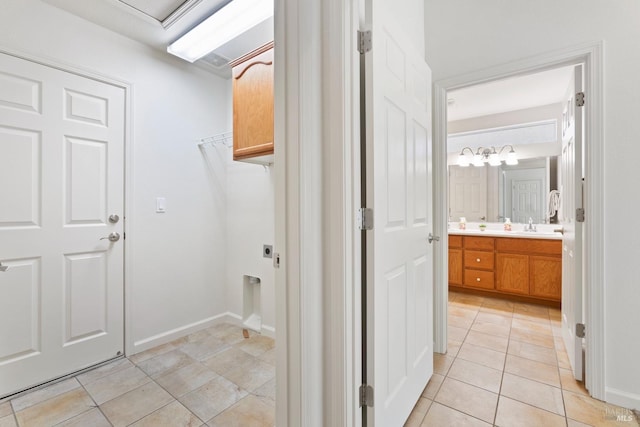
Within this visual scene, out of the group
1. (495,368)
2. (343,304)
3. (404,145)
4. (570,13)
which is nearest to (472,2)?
(570,13)

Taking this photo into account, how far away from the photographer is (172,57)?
2.43 m

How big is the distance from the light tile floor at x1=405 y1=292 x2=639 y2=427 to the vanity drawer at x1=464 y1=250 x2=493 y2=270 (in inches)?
31.4

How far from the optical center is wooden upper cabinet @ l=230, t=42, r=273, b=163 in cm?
188

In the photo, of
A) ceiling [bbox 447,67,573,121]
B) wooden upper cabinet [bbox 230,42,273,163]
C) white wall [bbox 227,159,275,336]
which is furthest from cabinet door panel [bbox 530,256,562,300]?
wooden upper cabinet [bbox 230,42,273,163]

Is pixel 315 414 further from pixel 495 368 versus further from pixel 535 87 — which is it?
pixel 535 87

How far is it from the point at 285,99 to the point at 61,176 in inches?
71.3

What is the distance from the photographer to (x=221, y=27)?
1.95 metres

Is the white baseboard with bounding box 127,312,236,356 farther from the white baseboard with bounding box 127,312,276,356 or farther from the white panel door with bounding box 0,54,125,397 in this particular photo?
the white panel door with bounding box 0,54,125,397

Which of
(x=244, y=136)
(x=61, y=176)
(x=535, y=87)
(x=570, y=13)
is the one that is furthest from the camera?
(x=535, y=87)

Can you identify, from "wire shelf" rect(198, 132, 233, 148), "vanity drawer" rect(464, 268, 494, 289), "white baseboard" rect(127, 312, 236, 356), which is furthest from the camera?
"vanity drawer" rect(464, 268, 494, 289)

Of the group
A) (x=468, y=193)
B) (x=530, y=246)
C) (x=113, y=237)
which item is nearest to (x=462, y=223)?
(x=468, y=193)

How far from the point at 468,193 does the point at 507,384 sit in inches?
112

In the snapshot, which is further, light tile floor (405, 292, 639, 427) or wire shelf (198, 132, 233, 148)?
wire shelf (198, 132, 233, 148)

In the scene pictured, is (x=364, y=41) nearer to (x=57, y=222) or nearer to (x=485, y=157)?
(x=57, y=222)
